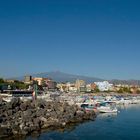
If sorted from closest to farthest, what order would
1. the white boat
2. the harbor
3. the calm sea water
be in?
1. the calm sea water
2. the harbor
3. the white boat

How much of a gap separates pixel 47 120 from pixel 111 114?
Result: 17.4 metres

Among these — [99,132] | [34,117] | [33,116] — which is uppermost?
[33,116]

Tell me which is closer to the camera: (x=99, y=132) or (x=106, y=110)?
(x=99, y=132)

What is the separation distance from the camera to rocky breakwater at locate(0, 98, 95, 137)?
32.6 metres

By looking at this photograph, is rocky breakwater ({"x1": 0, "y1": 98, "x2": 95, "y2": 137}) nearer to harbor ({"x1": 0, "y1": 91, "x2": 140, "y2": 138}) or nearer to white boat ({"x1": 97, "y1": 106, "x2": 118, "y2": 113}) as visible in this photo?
harbor ({"x1": 0, "y1": 91, "x2": 140, "y2": 138})

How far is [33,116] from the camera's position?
3825 centimetres

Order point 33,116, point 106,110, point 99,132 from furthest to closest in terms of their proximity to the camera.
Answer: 1. point 106,110
2. point 33,116
3. point 99,132

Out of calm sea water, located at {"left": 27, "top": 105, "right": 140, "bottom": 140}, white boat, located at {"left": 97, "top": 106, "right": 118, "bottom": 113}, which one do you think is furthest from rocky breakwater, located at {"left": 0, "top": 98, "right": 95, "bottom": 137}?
white boat, located at {"left": 97, "top": 106, "right": 118, "bottom": 113}

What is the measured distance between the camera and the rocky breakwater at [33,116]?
107 ft

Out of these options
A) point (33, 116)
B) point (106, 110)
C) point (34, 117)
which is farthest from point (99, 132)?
point (106, 110)

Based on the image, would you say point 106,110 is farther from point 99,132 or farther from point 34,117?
point 99,132

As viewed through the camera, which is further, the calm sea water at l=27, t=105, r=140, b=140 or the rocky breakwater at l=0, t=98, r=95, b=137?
the rocky breakwater at l=0, t=98, r=95, b=137

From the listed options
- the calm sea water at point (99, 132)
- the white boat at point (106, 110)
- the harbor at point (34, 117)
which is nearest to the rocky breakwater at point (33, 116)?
the harbor at point (34, 117)

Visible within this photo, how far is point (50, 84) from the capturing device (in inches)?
5679
